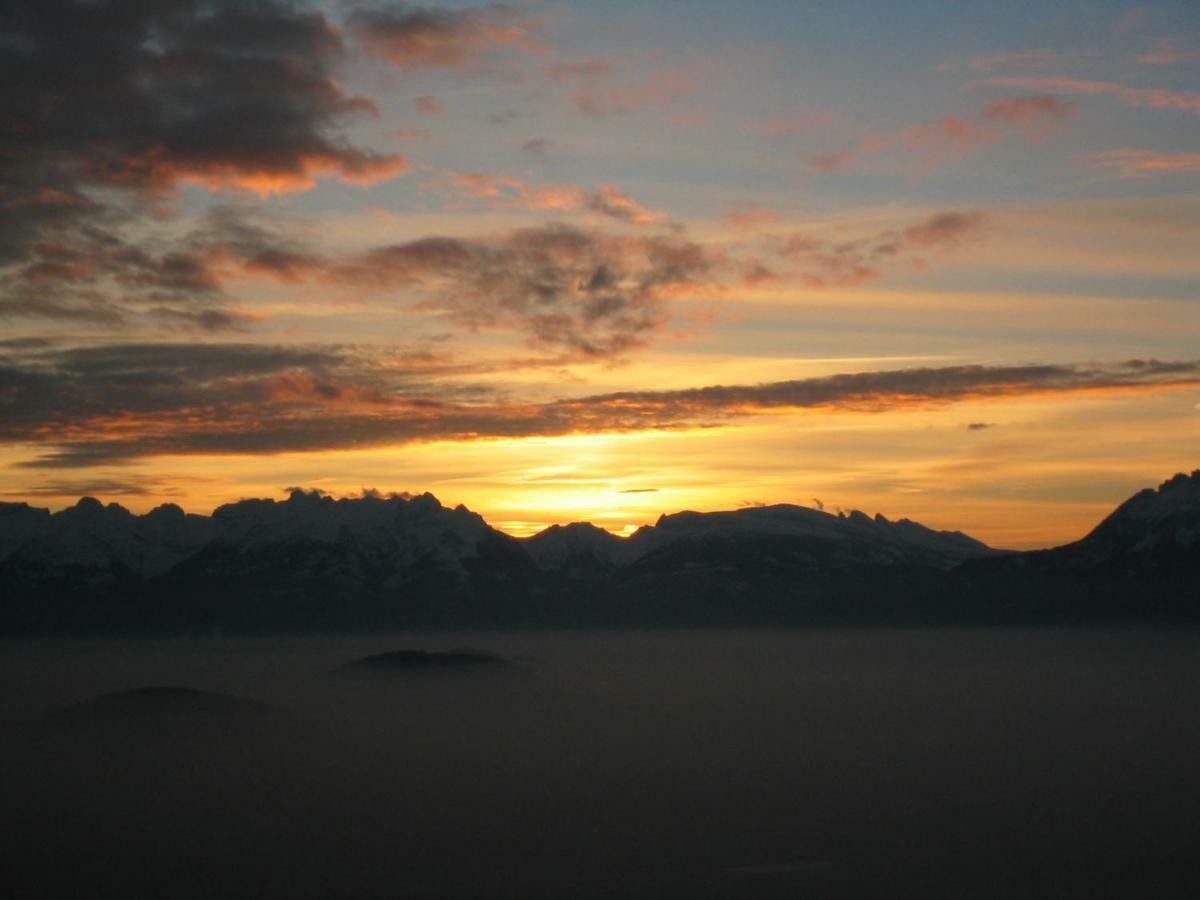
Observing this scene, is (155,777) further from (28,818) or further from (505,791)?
(505,791)

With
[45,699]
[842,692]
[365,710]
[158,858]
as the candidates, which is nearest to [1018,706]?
[842,692]

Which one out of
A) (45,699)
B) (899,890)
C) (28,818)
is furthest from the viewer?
(45,699)

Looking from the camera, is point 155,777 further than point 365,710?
No

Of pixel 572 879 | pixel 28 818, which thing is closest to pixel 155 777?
pixel 28 818

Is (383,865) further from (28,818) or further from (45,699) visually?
(45,699)

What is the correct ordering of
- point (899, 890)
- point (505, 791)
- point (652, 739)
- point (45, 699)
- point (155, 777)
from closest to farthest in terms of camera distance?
point (899, 890) → point (505, 791) → point (155, 777) → point (652, 739) → point (45, 699)

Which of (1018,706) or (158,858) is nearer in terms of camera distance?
(158,858)
